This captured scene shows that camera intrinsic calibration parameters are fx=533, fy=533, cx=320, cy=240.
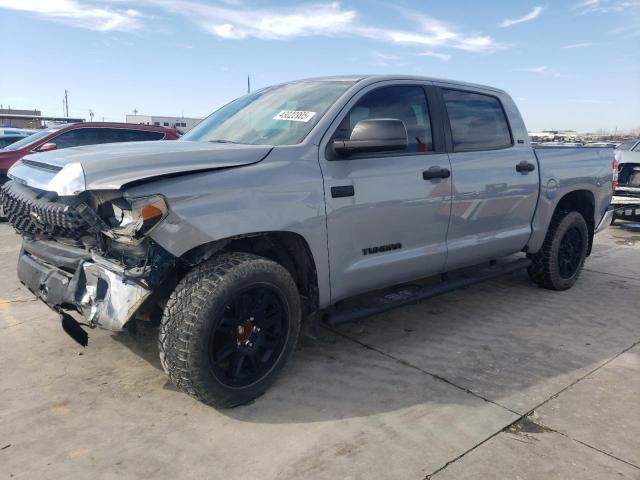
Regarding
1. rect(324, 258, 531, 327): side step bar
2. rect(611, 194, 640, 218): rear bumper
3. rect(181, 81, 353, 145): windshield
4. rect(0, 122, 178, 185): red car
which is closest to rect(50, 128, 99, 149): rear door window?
rect(0, 122, 178, 185): red car

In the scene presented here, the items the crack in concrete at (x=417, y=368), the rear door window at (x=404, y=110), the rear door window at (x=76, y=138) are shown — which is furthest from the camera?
the rear door window at (x=76, y=138)

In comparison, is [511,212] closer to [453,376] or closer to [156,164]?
[453,376]

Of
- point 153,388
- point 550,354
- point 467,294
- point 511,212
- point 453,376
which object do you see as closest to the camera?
point 153,388

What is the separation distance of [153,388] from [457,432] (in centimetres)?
175

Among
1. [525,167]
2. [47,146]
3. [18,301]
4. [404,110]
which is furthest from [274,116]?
[47,146]

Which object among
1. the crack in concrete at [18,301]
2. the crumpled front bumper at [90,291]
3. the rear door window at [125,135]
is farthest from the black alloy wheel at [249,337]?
the rear door window at [125,135]

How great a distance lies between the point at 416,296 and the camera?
154 inches

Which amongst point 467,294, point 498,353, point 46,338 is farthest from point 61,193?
point 467,294

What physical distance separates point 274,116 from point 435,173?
1.20 metres

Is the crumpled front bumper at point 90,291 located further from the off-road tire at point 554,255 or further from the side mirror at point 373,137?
the off-road tire at point 554,255

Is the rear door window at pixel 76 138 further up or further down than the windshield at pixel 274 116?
further up

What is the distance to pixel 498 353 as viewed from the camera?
12.4 feet

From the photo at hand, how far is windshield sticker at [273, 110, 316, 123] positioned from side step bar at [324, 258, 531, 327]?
1.27 m

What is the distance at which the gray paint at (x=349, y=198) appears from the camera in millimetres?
2682
